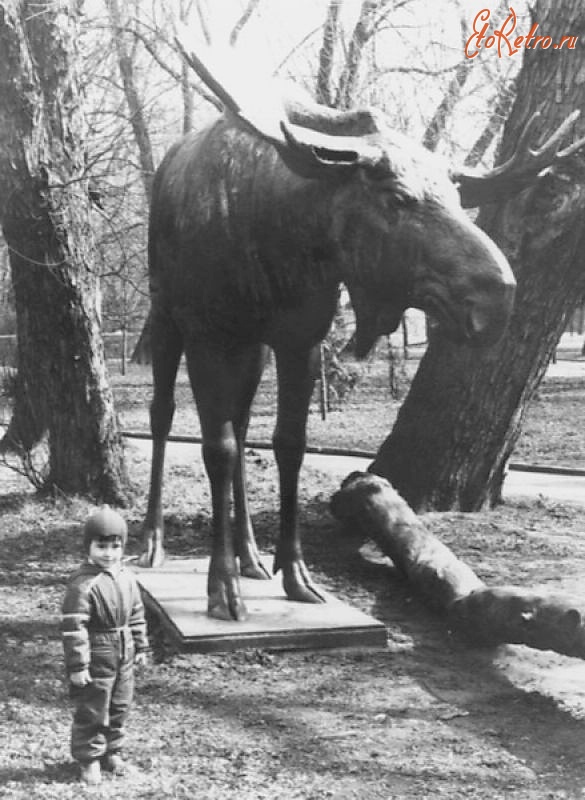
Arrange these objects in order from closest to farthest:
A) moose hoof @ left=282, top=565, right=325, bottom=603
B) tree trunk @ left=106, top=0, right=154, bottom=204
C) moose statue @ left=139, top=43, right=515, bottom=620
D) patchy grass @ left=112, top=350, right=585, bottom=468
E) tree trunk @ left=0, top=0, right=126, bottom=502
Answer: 1. moose statue @ left=139, top=43, right=515, bottom=620
2. moose hoof @ left=282, top=565, right=325, bottom=603
3. tree trunk @ left=0, top=0, right=126, bottom=502
4. patchy grass @ left=112, top=350, right=585, bottom=468
5. tree trunk @ left=106, top=0, right=154, bottom=204

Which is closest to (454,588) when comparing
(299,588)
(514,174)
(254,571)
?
(299,588)

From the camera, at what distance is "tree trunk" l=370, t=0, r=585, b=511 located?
7.57m

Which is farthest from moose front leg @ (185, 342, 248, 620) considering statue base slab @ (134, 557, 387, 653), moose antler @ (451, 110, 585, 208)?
moose antler @ (451, 110, 585, 208)

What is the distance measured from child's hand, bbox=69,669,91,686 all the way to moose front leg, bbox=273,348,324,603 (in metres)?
2.05

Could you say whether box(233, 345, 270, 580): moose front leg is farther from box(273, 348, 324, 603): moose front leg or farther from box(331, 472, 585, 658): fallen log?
box(331, 472, 585, 658): fallen log

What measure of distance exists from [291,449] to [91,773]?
2185 millimetres

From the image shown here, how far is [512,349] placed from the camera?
787 cm

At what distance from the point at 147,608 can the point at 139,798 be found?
7.05ft

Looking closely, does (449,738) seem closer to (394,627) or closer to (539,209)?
(394,627)

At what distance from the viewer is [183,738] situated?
13.8 feet

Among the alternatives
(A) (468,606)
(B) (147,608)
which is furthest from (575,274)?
(B) (147,608)

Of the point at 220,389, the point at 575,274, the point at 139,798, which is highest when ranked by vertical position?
the point at 575,274

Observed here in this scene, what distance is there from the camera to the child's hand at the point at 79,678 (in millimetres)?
3699

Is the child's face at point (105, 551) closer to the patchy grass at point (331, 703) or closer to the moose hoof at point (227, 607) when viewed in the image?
the patchy grass at point (331, 703)
